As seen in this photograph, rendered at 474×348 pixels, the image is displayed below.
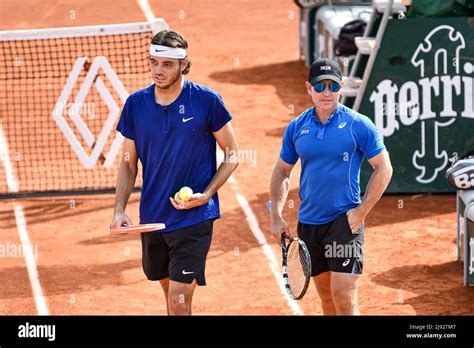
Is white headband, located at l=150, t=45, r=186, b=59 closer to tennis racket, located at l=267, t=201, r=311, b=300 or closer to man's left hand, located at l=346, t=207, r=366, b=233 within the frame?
tennis racket, located at l=267, t=201, r=311, b=300

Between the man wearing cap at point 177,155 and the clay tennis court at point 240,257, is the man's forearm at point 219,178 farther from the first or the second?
the clay tennis court at point 240,257

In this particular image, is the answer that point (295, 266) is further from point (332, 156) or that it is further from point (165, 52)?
point (165, 52)

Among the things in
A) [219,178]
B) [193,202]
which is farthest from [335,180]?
[193,202]

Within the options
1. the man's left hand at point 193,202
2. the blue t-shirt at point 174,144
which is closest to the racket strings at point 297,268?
the blue t-shirt at point 174,144

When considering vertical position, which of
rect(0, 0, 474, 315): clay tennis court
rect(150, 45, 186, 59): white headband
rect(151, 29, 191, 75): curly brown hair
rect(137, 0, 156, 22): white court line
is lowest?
rect(0, 0, 474, 315): clay tennis court

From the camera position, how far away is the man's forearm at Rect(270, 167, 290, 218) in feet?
27.6

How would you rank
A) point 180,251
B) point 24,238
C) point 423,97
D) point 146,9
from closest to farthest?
point 180,251 → point 24,238 → point 423,97 → point 146,9

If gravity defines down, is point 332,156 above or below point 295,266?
above

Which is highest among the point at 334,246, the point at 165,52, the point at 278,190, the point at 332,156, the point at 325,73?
the point at 165,52

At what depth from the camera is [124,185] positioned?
8.44 meters

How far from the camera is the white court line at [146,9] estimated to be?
95.2 feet

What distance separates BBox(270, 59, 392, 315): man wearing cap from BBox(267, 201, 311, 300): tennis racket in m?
→ 0.11

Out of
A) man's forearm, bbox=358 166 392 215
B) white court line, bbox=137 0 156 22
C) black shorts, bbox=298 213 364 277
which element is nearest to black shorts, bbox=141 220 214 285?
black shorts, bbox=298 213 364 277

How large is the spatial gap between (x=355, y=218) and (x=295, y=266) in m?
0.58
